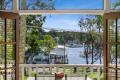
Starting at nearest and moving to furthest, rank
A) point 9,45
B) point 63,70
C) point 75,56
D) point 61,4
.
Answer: point 9,45, point 61,4, point 75,56, point 63,70

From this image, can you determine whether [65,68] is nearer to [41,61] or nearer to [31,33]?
[41,61]

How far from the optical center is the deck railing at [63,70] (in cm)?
636

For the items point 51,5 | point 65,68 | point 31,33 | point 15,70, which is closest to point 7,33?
point 15,70

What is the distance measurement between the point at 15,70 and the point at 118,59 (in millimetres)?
1724

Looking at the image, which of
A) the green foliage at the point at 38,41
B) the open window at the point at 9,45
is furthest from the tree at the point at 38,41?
the open window at the point at 9,45

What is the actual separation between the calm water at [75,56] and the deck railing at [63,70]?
0.09 metres

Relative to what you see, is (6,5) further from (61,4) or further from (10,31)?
(61,4)

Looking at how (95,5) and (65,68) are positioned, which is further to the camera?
(65,68)

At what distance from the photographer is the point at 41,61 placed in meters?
6.41

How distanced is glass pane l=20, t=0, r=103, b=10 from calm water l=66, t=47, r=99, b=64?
1.14 m

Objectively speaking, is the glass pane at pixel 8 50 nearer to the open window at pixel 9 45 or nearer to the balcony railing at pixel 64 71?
the open window at pixel 9 45

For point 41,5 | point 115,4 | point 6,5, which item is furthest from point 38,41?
point 115,4

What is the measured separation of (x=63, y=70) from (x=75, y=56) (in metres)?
0.44

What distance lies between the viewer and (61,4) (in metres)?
5.55
